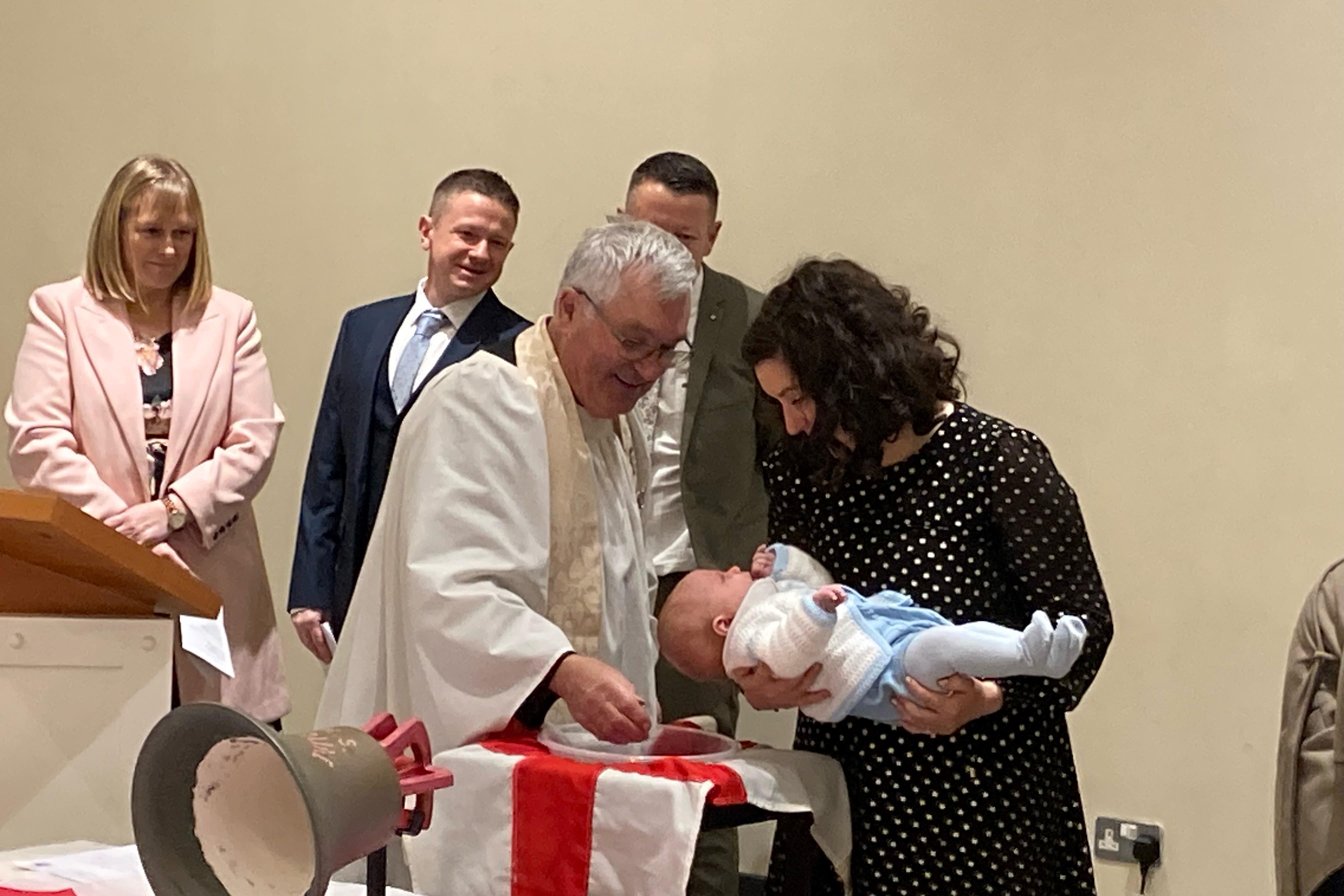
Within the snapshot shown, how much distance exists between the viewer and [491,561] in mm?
2150

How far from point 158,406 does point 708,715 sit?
55.0 inches

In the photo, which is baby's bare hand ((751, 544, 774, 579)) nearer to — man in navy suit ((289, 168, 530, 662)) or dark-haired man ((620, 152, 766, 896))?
dark-haired man ((620, 152, 766, 896))

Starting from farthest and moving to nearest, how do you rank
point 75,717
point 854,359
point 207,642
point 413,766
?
point 207,642
point 854,359
point 75,717
point 413,766

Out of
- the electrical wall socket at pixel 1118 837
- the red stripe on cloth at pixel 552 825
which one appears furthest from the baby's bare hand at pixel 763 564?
the electrical wall socket at pixel 1118 837

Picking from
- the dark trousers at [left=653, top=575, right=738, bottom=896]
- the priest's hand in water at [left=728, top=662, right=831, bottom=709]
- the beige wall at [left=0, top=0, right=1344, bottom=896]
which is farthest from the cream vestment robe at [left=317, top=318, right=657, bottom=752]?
the beige wall at [left=0, top=0, right=1344, bottom=896]

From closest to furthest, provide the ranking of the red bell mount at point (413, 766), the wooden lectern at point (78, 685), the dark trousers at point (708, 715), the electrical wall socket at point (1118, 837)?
the red bell mount at point (413, 766)
the wooden lectern at point (78, 685)
the dark trousers at point (708, 715)
the electrical wall socket at point (1118, 837)

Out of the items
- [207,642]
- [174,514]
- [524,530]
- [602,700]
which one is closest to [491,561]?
[524,530]

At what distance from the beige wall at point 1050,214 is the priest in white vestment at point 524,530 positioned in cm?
174

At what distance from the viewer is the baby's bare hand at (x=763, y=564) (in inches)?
85.5

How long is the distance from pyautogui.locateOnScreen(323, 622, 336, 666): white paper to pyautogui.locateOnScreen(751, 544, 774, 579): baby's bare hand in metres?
1.70

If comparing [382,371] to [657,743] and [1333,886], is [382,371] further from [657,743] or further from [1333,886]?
[1333,886]

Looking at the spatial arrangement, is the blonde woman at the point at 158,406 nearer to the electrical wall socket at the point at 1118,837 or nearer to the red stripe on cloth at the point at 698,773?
the red stripe on cloth at the point at 698,773

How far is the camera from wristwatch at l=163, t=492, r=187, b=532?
10.9 ft

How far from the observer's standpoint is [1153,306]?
3717 millimetres
